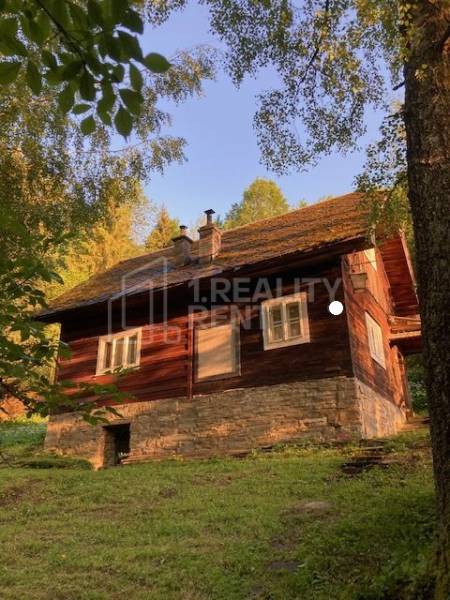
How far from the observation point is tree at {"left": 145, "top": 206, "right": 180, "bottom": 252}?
35281mm

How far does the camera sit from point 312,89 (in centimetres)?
806

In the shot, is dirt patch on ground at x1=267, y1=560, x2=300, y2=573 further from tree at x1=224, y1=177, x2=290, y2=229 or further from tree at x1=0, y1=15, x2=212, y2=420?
tree at x1=224, y1=177, x2=290, y2=229

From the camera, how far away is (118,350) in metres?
15.9

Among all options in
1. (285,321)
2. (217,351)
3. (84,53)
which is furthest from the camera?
(217,351)

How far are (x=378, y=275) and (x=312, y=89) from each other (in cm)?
1058

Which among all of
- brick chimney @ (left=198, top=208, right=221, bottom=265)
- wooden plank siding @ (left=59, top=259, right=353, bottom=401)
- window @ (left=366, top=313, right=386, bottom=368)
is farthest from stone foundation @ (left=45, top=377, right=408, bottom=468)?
brick chimney @ (left=198, top=208, right=221, bottom=265)

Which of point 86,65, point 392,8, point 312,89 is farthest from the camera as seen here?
point 312,89

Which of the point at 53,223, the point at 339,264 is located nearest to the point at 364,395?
the point at 339,264

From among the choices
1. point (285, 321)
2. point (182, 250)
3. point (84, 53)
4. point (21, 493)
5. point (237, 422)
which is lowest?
point (21, 493)

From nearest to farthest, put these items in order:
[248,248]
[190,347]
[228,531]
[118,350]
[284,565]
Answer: [284,565]
[228,531]
[190,347]
[248,248]
[118,350]

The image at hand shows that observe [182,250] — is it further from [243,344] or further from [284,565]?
[284,565]

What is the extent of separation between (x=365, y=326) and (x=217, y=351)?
4020 mm

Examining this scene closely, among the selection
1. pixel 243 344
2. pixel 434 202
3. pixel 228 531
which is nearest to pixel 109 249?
pixel 243 344

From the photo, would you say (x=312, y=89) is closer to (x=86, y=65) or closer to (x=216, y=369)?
(x=86, y=65)
